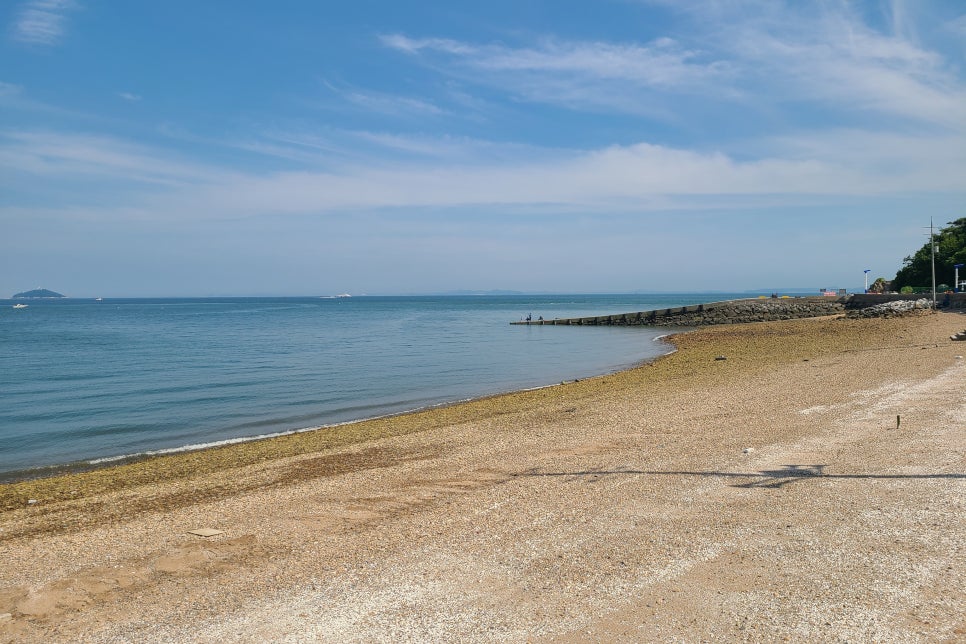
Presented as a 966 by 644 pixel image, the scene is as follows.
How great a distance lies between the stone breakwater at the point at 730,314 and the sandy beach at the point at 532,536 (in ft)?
154

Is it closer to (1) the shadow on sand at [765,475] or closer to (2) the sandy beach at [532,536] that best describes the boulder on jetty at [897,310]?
(2) the sandy beach at [532,536]

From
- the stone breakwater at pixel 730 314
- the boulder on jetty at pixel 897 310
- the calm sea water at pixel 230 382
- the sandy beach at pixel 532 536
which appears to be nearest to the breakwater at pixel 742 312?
the stone breakwater at pixel 730 314

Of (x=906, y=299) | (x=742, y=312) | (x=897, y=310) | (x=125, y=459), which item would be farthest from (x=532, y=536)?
(x=742, y=312)

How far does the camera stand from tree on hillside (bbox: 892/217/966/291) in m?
53.6

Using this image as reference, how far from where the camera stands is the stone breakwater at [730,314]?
5703cm

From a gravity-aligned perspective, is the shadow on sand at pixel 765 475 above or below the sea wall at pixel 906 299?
below

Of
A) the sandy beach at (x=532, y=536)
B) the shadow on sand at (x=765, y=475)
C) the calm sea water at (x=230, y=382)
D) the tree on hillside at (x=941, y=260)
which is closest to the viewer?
the sandy beach at (x=532, y=536)

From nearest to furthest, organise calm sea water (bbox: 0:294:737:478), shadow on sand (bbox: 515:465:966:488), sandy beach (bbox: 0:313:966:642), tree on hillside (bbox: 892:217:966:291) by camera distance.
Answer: sandy beach (bbox: 0:313:966:642)
shadow on sand (bbox: 515:465:966:488)
calm sea water (bbox: 0:294:737:478)
tree on hillside (bbox: 892:217:966:291)

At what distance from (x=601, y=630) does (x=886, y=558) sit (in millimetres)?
2668

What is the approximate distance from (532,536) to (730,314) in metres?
56.8

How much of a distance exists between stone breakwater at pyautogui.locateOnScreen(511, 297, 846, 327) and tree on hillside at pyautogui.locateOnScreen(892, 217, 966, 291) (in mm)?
5710

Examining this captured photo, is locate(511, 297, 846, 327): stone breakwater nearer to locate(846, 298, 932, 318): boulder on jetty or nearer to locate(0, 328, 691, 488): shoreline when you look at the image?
locate(846, 298, 932, 318): boulder on jetty

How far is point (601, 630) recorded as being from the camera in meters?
4.49

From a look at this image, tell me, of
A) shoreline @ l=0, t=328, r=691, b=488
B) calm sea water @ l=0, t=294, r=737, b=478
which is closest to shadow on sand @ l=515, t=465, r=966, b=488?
shoreline @ l=0, t=328, r=691, b=488
